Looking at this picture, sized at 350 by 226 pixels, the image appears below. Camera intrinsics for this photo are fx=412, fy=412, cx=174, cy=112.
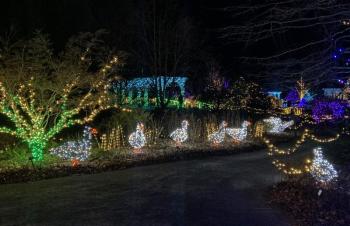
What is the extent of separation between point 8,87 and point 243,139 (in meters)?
10.7

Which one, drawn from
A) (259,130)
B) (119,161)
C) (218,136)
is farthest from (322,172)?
(259,130)

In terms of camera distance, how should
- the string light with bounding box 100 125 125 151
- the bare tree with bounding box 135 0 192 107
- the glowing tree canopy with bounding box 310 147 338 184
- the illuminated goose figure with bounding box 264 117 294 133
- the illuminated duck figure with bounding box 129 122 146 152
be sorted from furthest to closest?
1. the illuminated goose figure with bounding box 264 117 294 133
2. the bare tree with bounding box 135 0 192 107
3. the illuminated duck figure with bounding box 129 122 146 152
4. the string light with bounding box 100 125 125 151
5. the glowing tree canopy with bounding box 310 147 338 184

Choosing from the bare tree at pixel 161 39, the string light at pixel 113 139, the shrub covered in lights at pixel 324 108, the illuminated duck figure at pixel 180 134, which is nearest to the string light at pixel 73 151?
the string light at pixel 113 139

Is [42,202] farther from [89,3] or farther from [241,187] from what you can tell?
[89,3]

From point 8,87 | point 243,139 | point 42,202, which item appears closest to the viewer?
point 42,202

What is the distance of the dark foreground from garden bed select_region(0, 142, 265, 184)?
510mm

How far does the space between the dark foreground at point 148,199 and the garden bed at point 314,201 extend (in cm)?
34

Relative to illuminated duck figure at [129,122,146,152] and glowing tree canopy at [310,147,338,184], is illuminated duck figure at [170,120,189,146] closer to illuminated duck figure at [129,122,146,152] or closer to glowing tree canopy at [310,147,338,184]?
illuminated duck figure at [129,122,146,152]

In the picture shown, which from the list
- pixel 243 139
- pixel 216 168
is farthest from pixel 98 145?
pixel 243 139

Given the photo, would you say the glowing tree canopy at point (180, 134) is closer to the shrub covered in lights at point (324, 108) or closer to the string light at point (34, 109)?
the string light at point (34, 109)

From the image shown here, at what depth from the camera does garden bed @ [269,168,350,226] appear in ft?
22.4

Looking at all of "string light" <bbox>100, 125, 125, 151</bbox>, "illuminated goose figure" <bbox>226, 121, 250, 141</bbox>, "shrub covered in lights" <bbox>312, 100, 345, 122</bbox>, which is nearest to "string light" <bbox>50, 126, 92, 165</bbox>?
"string light" <bbox>100, 125, 125, 151</bbox>

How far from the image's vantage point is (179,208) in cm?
754

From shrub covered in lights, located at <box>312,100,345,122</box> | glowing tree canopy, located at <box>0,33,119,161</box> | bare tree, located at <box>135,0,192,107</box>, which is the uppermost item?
bare tree, located at <box>135,0,192,107</box>
